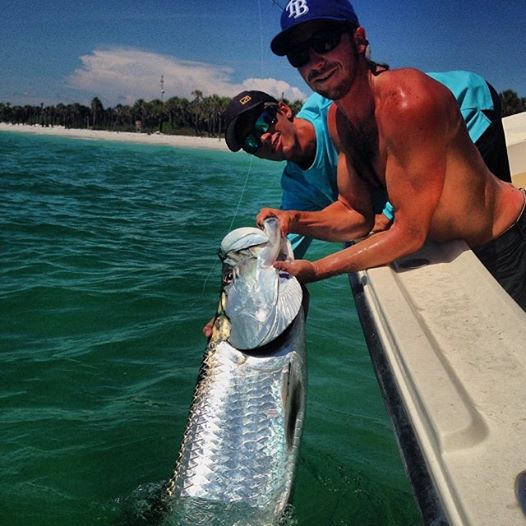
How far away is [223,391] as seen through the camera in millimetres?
2408

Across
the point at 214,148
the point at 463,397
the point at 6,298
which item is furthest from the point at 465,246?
the point at 214,148

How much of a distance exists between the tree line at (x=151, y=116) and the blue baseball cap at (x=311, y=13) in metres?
83.4

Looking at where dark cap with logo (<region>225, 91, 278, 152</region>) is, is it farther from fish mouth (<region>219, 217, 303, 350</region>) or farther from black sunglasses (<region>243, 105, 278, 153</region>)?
fish mouth (<region>219, 217, 303, 350</region>)

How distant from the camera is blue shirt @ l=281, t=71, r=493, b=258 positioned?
12.1 feet

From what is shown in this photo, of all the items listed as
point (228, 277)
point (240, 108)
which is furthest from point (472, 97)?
point (228, 277)

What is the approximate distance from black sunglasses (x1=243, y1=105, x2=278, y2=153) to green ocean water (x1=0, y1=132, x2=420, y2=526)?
1.83m

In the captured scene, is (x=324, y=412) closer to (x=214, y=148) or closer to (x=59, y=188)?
(x=59, y=188)

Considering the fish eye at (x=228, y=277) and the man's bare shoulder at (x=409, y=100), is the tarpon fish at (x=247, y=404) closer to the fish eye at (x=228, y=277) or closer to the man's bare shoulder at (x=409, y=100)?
the fish eye at (x=228, y=277)

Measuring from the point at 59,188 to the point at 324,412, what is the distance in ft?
44.9

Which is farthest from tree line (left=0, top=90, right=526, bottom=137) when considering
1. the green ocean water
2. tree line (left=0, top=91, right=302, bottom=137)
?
the green ocean water

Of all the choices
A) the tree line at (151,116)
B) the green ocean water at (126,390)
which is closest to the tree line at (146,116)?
the tree line at (151,116)

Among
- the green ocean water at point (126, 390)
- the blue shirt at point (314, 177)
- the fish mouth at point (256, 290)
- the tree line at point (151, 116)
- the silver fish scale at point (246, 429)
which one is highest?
the tree line at point (151, 116)

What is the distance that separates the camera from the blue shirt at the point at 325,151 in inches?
145

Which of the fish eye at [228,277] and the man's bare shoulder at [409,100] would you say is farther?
the fish eye at [228,277]
